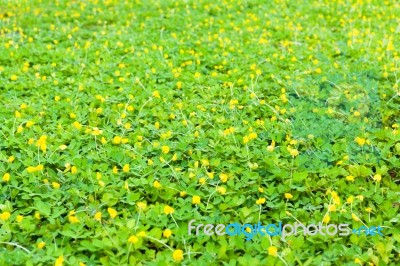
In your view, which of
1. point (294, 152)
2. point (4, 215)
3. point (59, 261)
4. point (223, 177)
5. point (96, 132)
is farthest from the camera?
point (96, 132)

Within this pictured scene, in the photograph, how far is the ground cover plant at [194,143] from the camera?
8.69 feet

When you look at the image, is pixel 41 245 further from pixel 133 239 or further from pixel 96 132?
pixel 96 132

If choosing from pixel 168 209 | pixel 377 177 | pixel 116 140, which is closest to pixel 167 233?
pixel 168 209

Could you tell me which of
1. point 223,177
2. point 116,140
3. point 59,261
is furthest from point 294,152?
point 59,261

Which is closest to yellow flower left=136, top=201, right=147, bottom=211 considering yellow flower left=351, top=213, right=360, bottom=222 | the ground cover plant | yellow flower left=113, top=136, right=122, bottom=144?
the ground cover plant

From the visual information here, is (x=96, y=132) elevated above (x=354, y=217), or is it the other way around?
(x=96, y=132)

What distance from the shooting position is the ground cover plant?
2.65 meters

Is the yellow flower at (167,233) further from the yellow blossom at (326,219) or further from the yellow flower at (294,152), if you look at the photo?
the yellow flower at (294,152)

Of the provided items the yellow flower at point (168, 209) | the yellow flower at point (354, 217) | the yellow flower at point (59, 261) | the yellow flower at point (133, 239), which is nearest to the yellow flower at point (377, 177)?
the yellow flower at point (354, 217)

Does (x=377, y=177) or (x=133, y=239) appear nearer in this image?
(x=133, y=239)

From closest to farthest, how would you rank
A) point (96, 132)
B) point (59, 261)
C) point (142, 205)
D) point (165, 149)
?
point (59, 261) < point (142, 205) < point (165, 149) < point (96, 132)

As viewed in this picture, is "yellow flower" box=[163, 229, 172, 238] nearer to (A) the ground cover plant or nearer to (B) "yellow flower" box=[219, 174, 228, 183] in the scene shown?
(A) the ground cover plant

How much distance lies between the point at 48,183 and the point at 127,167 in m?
0.47

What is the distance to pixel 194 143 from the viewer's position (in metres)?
3.55
